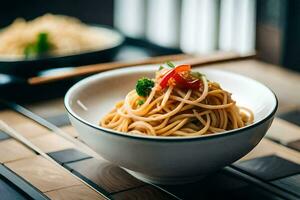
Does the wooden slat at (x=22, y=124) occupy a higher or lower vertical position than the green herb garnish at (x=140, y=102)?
lower

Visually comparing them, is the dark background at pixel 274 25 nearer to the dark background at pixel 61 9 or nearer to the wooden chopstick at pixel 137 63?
the dark background at pixel 61 9

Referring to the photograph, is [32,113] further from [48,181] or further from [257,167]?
[257,167]

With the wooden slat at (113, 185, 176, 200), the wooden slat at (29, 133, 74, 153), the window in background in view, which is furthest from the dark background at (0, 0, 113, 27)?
the wooden slat at (113, 185, 176, 200)

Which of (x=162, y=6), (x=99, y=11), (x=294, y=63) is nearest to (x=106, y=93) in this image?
(x=294, y=63)

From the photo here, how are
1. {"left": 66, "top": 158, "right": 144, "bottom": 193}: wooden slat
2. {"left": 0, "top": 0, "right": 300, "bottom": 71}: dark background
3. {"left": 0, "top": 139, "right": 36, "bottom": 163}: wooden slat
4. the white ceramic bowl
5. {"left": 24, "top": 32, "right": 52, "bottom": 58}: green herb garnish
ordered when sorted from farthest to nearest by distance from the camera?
1. {"left": 0, "top": 0, "right": 300, "bottom": 71}: dark background
2. {"left": 24, "top": 32, "right": 52, "bottom": 58}: green herb garnish
3. {"left": 0, "top": 139, "right": 36, "bottom": 163}: wooden slat
4. {"left": 66, "top": 158, "right": 144, "bottom": 193}: wooden slat
5. the white ceramic bowl

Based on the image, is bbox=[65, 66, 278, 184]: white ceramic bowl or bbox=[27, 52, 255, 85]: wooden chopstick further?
bbox=[27, 52, 255, 85]: wooden chopstick

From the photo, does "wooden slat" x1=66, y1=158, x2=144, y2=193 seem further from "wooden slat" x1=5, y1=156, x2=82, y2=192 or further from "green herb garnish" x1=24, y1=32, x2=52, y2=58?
"green herb garnish" x1=24, y1=32, x2=52, y2=58

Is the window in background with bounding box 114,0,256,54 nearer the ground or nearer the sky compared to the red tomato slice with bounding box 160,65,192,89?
nearer the ground

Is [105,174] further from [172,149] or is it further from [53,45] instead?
[53,45]

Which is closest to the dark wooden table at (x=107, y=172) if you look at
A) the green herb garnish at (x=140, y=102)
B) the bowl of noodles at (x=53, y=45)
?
the green herb garnish at (x=140, y=102)
